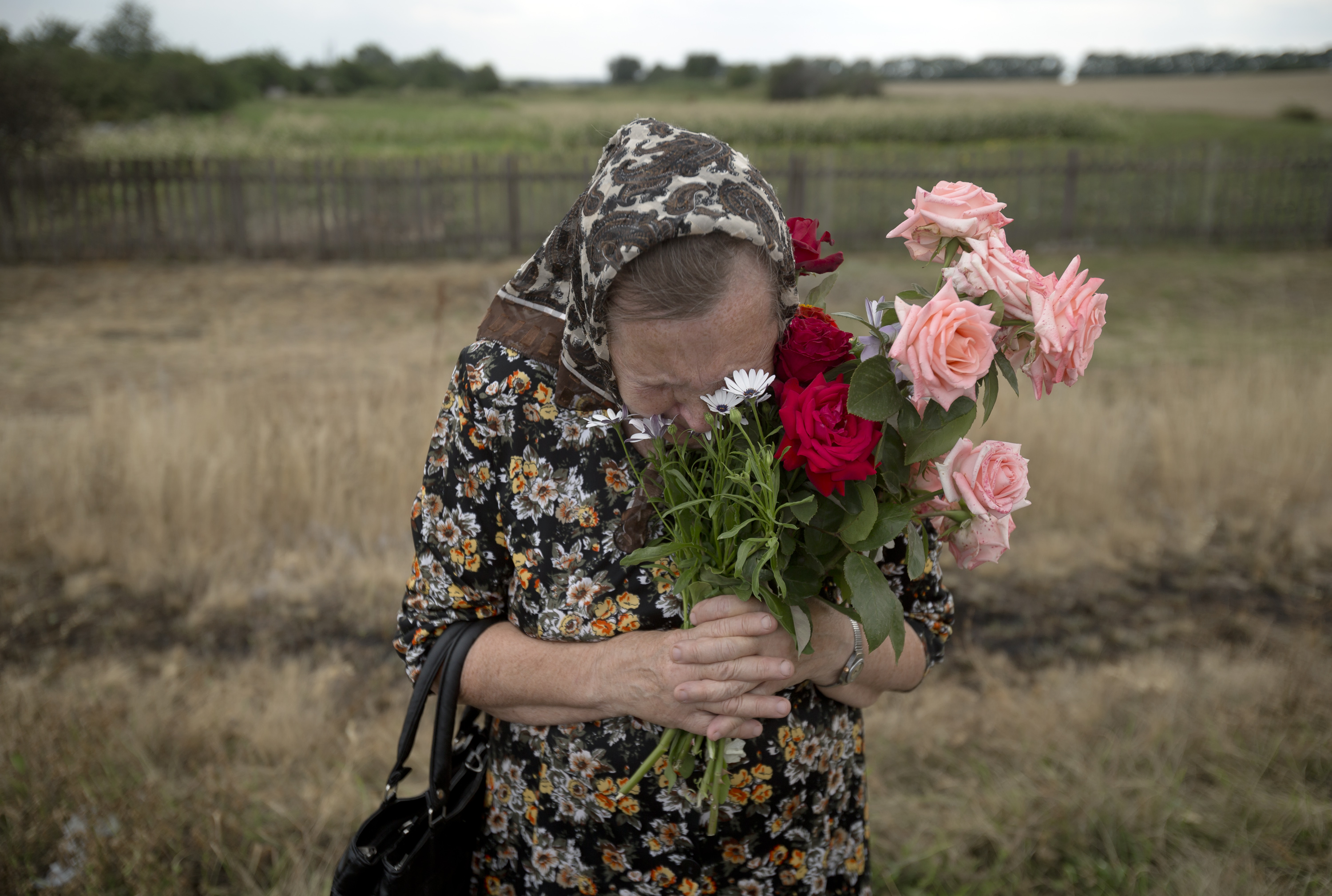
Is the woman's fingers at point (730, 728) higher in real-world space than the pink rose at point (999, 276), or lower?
lower

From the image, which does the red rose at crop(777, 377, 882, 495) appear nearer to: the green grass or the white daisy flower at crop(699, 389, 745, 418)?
the white daisy flower at crop(699, 389, 745, 418)

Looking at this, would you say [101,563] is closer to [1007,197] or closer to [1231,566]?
[1231,566]

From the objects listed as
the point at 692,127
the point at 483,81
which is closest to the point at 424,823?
the point at 692,127

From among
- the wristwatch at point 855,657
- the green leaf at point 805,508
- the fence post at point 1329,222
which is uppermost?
the fence post at point 1329,222

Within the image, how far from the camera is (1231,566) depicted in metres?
4.14

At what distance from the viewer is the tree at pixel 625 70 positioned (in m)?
44.6

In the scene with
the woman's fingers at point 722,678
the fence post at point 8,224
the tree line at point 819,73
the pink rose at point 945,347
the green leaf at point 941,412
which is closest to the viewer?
the pink rose at point 945,347

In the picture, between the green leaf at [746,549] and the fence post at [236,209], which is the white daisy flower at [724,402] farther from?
the fence post at [236,209]

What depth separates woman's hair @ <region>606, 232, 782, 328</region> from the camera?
3.56 ft

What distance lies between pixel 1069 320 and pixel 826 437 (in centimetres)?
30

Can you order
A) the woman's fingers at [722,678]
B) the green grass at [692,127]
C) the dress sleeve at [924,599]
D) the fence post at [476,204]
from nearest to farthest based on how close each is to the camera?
the woman's fingers at [722,678] → the dress sleeve at [924,599] → the fence post at [476,204] → the green grass at [692,127]

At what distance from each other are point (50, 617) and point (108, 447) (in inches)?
44.1

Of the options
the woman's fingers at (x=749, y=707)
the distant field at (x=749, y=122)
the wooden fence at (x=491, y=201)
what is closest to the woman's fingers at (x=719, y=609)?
the woman's fingers at (x=749, y=707)

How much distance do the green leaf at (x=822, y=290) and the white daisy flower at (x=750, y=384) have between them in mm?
233
